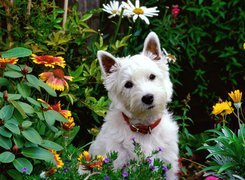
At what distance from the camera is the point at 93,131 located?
534 cm

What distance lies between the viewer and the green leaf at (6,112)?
4156mm

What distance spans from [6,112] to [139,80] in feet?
3.17

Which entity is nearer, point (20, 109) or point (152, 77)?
point (20, 109)

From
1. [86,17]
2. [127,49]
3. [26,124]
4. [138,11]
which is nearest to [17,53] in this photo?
[26,124]

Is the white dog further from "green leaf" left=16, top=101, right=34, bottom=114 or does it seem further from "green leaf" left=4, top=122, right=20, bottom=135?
"green leaf" left=4, top=122, right=20, bottom=135

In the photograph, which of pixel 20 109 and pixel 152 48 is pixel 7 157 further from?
pixel 152 48

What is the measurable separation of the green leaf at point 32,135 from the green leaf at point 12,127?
0.08m

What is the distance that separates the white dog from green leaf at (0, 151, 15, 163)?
2.40ft

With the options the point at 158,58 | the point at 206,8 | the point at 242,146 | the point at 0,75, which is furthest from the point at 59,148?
the point at 206,8

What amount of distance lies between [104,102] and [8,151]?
4.49 ft

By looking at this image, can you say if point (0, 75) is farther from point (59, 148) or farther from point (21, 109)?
point (59, 148)

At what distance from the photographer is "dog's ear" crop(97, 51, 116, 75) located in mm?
4523

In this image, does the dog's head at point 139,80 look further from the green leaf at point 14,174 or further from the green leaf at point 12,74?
the green leaf at point 14,174

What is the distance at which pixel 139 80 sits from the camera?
4.40 m
